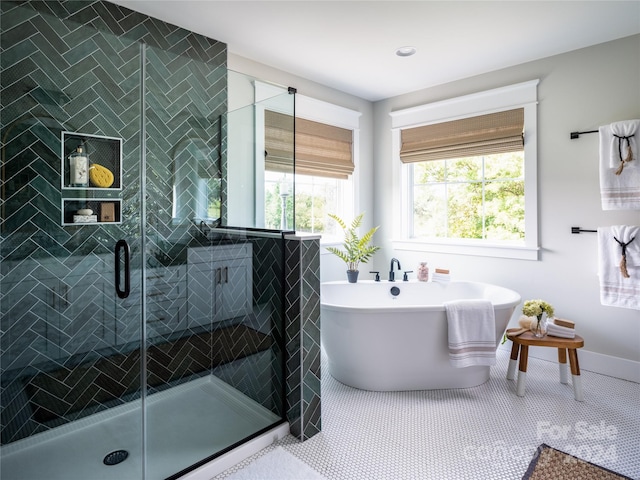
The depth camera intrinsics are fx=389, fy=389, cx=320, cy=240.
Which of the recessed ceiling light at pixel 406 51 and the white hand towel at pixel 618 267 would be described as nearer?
the white hand towel at pixel 618 267

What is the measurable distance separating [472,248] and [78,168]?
10.7 feet

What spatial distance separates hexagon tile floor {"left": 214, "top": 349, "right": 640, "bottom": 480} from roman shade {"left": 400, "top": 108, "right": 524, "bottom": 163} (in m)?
2.05

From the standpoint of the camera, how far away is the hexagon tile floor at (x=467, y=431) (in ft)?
6.34

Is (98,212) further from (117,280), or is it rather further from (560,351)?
(560,351)

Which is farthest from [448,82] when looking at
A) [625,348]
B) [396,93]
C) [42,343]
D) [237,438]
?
[42,343]

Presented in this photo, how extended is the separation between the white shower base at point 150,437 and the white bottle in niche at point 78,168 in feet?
3.79

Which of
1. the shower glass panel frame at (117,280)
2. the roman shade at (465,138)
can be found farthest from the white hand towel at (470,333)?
the roman shade at (465,138)

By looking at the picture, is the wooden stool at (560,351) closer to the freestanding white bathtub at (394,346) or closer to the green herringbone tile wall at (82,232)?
the freestanding white bathtub at (394,346)

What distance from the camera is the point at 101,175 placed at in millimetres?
1979

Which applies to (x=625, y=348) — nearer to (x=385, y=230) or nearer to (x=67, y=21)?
(x=385, y=230)

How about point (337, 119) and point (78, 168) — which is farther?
point (337, 119)

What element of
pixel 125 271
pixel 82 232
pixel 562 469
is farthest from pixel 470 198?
pixel 82 232

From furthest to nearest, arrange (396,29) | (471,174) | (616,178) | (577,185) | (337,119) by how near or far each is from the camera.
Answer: (337,119) < (471,174) < (577,185) < (616,178) < (396,29)

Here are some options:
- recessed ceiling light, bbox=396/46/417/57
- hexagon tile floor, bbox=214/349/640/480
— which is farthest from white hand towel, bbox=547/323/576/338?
recessed ceiling light, bbox=396/46/417/57
